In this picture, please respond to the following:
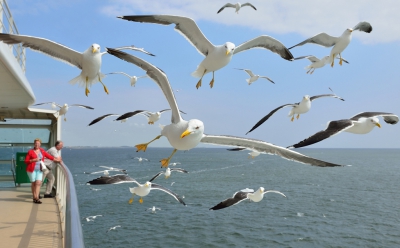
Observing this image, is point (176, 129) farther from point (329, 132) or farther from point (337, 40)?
point (337, 40)

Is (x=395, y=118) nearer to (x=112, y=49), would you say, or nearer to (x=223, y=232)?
(x=112, y=49)

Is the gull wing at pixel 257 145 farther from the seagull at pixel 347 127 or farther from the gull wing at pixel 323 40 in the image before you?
the gull wing at pixel 323 40

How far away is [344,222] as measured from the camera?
2416 cm

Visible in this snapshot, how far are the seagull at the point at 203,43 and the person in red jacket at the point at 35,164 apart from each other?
349cm

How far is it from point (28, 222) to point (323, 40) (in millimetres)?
7475

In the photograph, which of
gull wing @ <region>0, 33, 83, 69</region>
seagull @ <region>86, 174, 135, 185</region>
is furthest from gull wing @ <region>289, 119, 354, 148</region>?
seagull @ <region>86, 174, 135, 185</region>

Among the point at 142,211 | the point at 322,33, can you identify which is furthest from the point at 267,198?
the point at 322,33

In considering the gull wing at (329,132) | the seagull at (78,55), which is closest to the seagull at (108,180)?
the seagull at (78,55)

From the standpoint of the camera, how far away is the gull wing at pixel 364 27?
8.45 meters

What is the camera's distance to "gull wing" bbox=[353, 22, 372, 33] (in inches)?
333

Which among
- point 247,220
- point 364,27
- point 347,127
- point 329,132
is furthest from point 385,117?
point 247,220

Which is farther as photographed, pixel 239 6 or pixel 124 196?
pixel 124 196

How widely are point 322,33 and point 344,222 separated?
749 inches

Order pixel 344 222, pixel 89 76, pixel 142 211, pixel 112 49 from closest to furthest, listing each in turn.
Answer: pixel 112 49 → pixel 89 76 → pixel 344 222 → pixel 142 211
